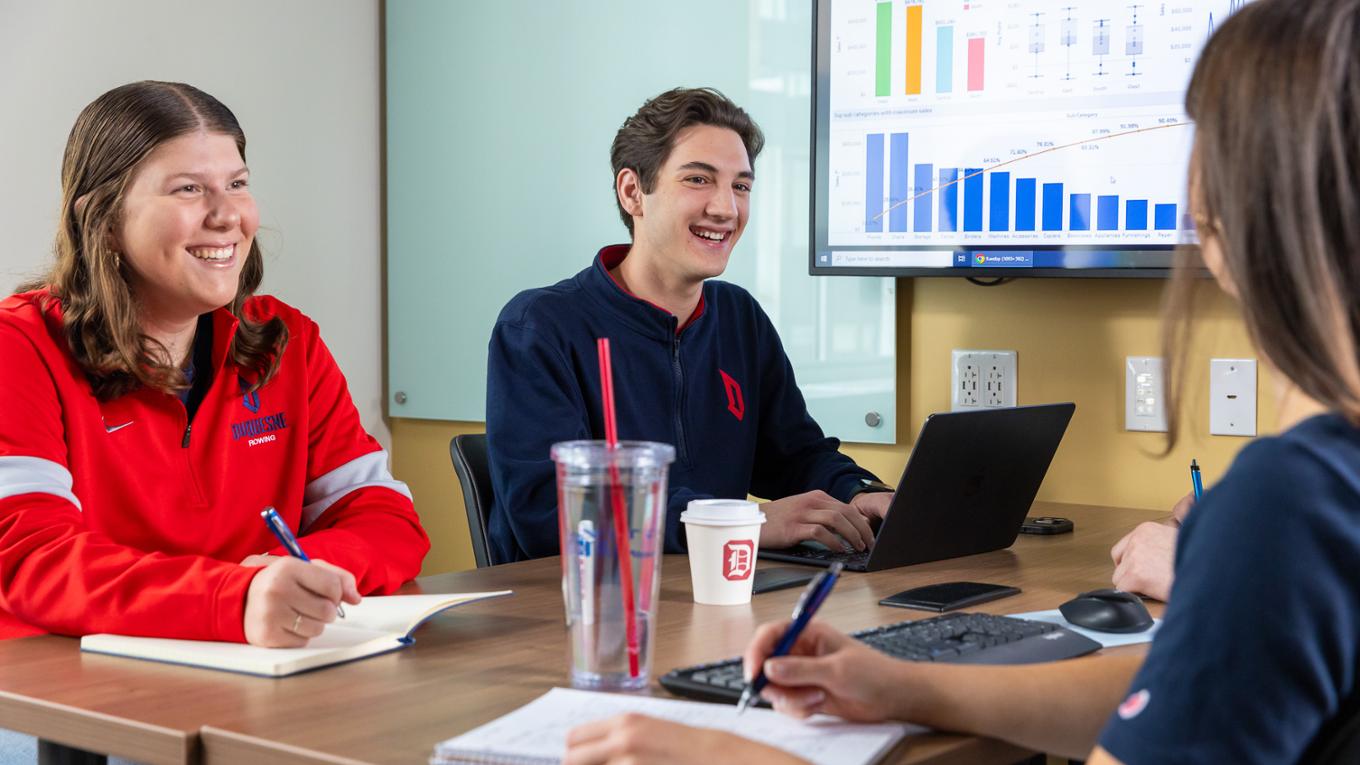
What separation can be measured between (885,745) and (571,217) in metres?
2.12

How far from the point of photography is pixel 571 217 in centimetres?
295

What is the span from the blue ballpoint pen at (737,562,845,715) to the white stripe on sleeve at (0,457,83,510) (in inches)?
32.7

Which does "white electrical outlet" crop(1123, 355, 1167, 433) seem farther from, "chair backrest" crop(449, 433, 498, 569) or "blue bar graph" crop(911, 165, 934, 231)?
"chair backrest" crop(449, 433, 498, 569)

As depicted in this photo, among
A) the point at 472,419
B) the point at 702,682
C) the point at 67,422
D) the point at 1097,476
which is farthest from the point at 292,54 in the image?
the point at 702,682

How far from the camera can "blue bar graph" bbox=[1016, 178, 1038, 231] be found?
7.66 ft

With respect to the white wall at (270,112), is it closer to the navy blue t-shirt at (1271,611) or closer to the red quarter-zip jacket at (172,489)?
the red quarter-zip jacket at (172,489)

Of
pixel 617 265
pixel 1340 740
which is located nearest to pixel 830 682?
pixel 1340 740

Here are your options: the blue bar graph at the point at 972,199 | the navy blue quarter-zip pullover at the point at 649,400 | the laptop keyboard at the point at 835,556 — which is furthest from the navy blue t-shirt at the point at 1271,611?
the blue bar graph at the point at 972,199

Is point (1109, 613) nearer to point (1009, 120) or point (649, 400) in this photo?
point (649, 400)

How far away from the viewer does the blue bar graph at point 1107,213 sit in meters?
2.26

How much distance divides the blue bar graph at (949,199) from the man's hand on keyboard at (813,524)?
2.57 ft

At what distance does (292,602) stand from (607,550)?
0.32m

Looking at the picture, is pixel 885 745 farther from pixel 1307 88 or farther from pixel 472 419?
pixel 472 419

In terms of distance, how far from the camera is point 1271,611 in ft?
2.21
